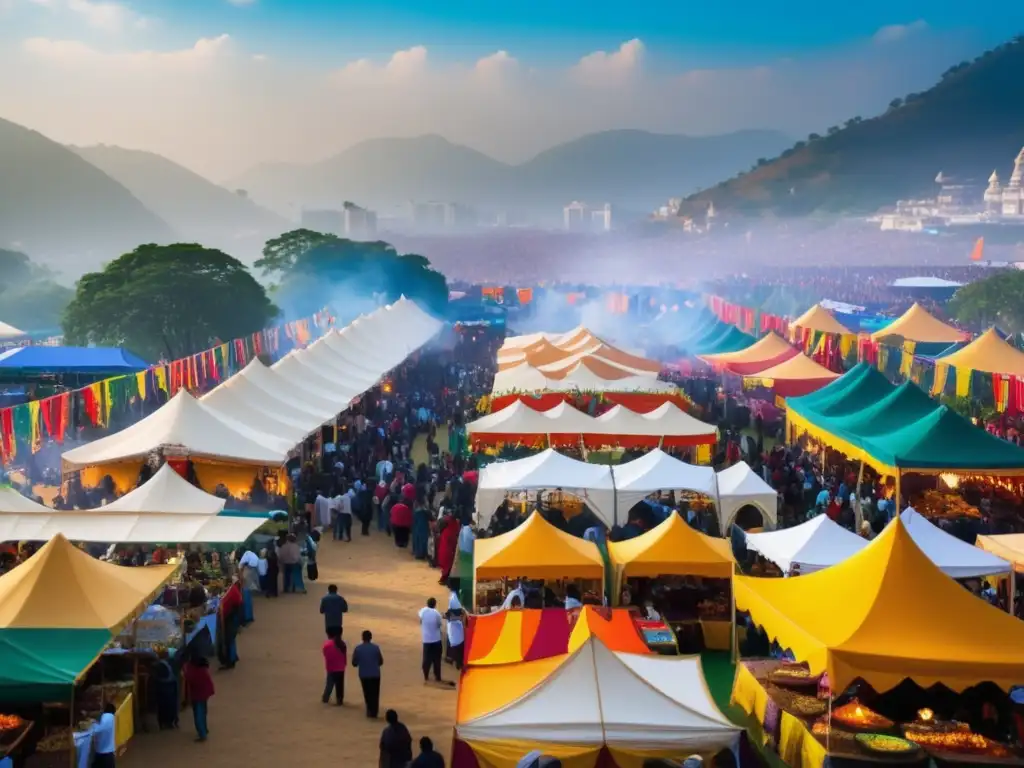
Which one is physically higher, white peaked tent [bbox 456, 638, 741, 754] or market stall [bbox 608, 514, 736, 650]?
white peaked tent [bbox 456, 638, 741, 754]

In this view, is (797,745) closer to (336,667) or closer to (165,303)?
(336,667)

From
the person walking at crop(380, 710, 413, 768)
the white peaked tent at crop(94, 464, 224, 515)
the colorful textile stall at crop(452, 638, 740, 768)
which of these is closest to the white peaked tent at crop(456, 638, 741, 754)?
the colorful textile stall at crop(452, 638, 740, 768)

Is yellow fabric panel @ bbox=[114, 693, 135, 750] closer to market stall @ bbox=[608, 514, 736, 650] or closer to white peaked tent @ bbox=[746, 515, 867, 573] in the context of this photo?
market stall @ bbox=[608, 514, 736, 650]

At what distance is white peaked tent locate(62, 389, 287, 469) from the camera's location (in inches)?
687

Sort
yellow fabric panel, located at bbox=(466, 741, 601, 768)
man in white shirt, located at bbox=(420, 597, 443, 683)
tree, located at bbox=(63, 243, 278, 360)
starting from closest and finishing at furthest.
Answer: yellow fabric panel, located at bbox=(466, 741, 601, 768), man in white shirt, located at bbox=(420, 597, 443, 683), tree, located at bbox=(63, 243, 278, 360)

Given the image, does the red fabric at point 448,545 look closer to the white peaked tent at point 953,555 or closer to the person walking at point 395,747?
the white peaked tent at point 953,555

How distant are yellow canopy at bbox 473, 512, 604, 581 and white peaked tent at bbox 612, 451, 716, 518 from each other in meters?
3.22

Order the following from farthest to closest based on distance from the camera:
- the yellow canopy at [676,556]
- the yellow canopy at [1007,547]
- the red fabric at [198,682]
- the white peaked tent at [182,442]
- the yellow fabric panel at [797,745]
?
the white peaked tent at [182,442]
the yellow canopy at [676,556]
the yellow canopy at [1007,547]
the red fabric at [198,682]
the yellow fabric panel at [797,745]

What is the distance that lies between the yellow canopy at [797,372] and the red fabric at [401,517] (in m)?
12.0

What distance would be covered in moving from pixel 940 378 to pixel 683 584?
14.8 metres

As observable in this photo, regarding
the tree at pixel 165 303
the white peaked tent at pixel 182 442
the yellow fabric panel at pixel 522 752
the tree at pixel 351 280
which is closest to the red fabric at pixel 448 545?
the white peaked tent at pixel 182 442

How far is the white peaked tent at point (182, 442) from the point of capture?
57.3 ft

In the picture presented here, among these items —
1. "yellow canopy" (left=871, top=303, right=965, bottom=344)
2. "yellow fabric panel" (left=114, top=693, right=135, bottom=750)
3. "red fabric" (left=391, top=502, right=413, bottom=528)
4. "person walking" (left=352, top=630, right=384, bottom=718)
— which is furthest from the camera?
"yellow canopy" (left=871, top=303, right=965, bottom=344)

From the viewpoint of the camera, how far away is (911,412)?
19.7 m
